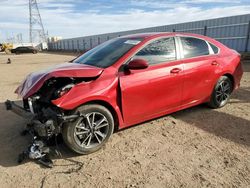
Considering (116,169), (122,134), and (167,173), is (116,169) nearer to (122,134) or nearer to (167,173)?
(167,173)

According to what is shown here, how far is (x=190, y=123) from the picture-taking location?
4.71m

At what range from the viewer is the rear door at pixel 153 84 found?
390 centimetres

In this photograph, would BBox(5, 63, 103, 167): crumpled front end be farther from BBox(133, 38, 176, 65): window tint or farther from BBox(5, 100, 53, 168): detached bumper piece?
BBox(133, 38, 176, 65): window tint

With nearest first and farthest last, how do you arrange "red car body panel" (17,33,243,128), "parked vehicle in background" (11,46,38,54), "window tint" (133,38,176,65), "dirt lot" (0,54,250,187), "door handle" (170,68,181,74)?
"dirt lot" (0,54,250,187), "red car body panel" (17,33,243,128), "window tint" (133,38,176,65), "door handle" (170,68,181,74), "parked vehicle in background" (11,46,38,54)

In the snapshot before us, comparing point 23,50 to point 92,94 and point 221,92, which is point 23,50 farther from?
point 92,94

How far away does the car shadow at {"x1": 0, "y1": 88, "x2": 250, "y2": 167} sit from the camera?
3768 millimetres

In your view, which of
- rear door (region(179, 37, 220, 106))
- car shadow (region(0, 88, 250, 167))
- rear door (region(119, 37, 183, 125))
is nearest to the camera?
car shadow (region(0, 88, 250, 167))

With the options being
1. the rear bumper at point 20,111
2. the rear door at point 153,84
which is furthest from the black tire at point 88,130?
the rear bumper at point 20,111

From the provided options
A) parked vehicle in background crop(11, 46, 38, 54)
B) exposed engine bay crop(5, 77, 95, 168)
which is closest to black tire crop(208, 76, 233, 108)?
exposed engine bay crop(5, 77, 95, 168)

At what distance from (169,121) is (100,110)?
1.70m

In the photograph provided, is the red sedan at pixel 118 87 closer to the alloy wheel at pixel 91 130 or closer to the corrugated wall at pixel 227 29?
the alloy wheel at pixel 91 130

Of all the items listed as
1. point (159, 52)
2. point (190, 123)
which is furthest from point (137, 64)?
point (190, 123)

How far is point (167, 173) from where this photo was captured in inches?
124

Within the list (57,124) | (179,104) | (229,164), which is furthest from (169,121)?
(57,124)
